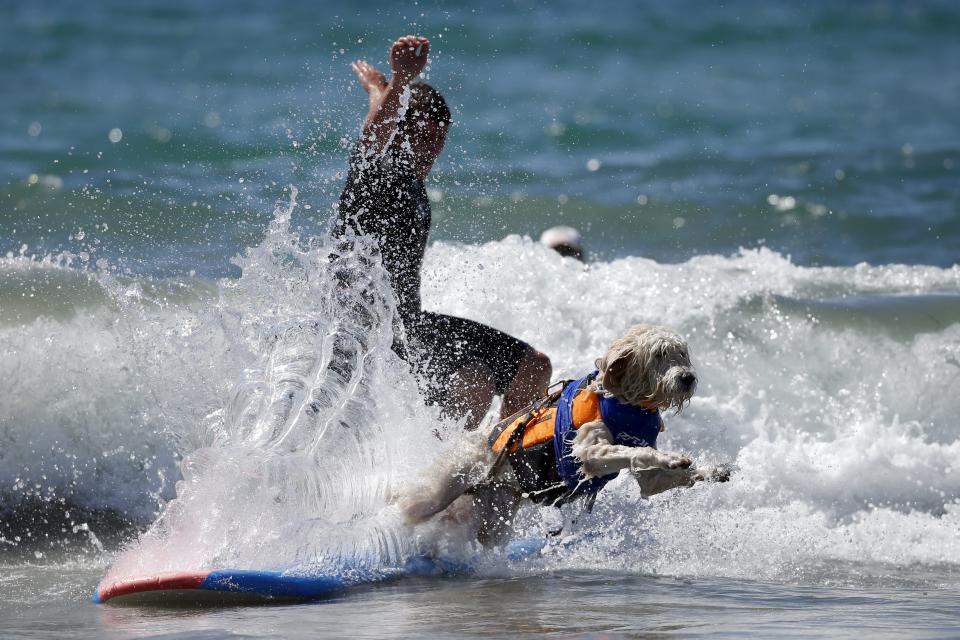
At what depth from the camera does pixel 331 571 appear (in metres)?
4.98

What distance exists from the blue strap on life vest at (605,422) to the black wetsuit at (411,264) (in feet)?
2.14

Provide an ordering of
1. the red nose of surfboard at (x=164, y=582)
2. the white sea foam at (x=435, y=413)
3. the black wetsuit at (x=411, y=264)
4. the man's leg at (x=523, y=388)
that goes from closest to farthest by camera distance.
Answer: the red nose of surfboard at (x=164, y=582), the white sea foam at (x=435, y=413), the black wetsuit at (x=411, y=264), the man's leg at (x=523, y=388)

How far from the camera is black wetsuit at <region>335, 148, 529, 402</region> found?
218 inches

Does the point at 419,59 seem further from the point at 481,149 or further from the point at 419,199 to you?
the point at 481,149

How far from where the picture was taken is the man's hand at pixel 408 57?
218 inches

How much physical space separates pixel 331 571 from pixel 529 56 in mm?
16089

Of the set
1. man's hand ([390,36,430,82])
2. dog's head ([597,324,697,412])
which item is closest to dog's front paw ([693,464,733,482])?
dog's head ([597,324,697,412])

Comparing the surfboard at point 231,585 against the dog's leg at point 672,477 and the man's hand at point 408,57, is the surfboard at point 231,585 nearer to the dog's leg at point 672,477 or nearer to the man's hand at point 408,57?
the dog's leg at point 672,477

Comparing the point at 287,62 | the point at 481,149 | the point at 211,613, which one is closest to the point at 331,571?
the point at 211,613

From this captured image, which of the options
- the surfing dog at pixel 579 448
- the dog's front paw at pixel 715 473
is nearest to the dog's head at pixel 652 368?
the surfing dog at pixel 579 448

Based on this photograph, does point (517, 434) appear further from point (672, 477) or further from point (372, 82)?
point (372, 82)

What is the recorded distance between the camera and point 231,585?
471 centimetres

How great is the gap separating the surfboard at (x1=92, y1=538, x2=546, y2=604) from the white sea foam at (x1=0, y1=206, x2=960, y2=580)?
0.10 m

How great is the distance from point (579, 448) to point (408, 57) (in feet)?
6.49
